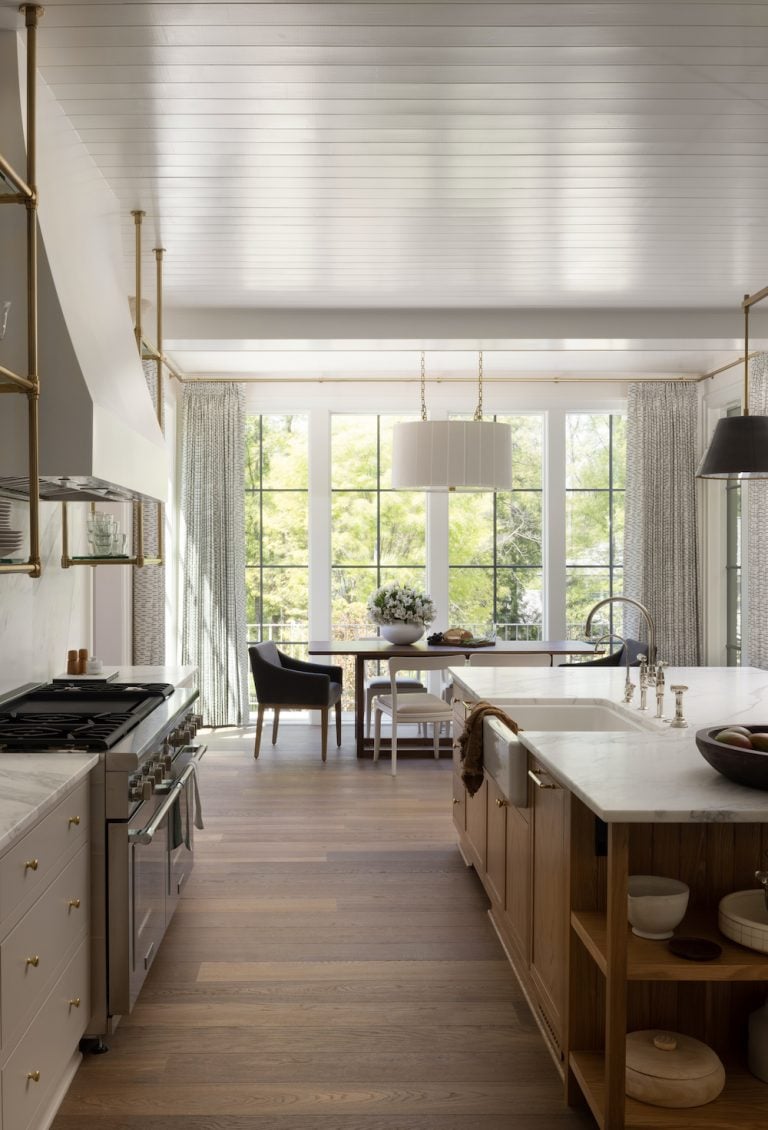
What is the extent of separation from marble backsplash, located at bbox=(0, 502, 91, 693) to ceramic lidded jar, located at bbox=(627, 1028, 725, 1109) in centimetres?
249

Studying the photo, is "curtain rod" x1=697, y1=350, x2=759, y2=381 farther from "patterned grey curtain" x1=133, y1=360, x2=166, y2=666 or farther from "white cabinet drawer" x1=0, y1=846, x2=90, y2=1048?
"white cabinet drawer" x1=0, y1=846, x2=90, y2=1048

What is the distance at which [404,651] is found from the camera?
21.0 feet

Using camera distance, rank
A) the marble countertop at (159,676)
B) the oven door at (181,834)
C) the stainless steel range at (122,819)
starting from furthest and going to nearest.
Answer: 1. the marble countertop at (159,676)
2. the oven door at (181,834)
3. the stainless steel range at (122,819)

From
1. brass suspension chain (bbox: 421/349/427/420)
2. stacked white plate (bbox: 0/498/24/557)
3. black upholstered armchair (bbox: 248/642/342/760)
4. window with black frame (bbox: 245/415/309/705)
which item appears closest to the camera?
stacked white plate (bbox: 0/498/24/557)

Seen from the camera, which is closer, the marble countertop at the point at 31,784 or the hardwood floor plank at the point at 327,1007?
the marble countertop at the point at 31,784

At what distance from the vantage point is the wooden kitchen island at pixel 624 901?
2.01m

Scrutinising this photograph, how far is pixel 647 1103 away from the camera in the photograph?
210 cm

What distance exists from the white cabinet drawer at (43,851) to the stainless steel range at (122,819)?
0.11m

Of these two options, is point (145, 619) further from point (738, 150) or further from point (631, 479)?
point (738, 150)

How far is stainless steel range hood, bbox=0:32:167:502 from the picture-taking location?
8.91 ft

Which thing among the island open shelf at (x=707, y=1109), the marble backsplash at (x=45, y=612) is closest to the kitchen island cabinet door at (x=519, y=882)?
the island open shelf at (x=707, y=1109)

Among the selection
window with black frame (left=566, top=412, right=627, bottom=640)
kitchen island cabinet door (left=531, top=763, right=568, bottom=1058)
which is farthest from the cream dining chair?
kitchen island cabinet door (left=531, top=763, right=568, bottom=1058)

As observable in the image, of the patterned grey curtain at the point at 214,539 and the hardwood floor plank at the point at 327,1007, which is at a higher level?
the patterned grey curtain at the point at 214,539

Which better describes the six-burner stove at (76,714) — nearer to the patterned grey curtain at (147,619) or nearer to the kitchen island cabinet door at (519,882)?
the kitchen island cabinet door at (519,882)
